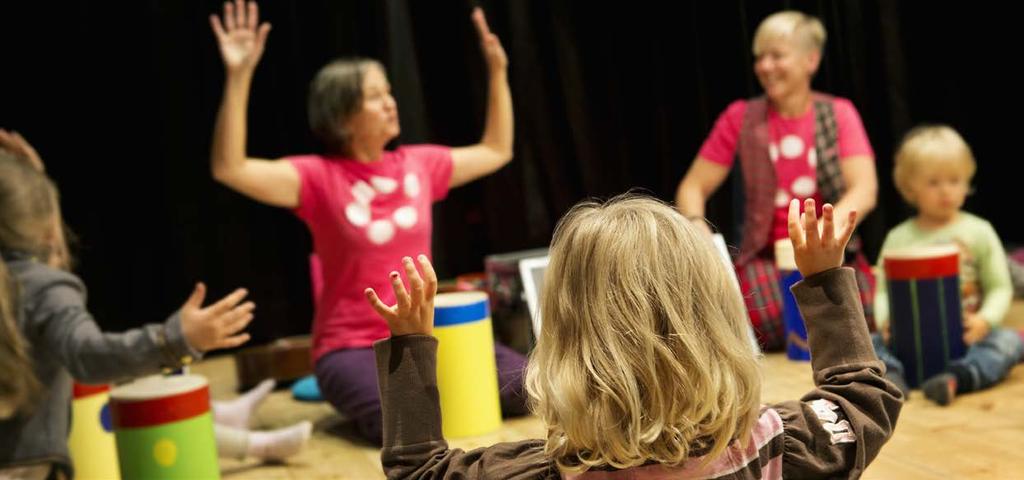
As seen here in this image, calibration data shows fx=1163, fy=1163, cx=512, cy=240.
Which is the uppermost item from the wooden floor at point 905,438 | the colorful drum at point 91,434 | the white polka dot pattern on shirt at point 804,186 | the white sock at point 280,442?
the white polka dot pattern on shirt at point 804,186

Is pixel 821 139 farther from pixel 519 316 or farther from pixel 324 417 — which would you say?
pixel 324 417

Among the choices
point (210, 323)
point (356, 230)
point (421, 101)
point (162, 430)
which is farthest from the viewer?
point (421, 101)

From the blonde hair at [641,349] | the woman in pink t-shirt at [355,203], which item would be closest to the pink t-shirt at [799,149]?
the woman in pink t-shirt at [355,203]

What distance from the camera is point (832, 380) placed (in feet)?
4.58

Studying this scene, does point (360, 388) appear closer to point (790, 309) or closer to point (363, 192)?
point (363, 192)

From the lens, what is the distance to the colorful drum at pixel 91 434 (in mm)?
2773

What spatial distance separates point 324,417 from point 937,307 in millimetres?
1715

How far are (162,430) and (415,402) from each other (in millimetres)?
1294

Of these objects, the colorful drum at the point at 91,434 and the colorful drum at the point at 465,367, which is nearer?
the colorful drum at the point at 91,434

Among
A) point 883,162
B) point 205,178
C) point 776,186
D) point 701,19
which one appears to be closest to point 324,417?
point 205,178

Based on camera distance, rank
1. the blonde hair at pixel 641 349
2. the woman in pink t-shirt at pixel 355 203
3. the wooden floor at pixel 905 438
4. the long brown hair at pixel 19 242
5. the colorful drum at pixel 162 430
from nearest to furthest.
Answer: the blonde hair at pixel 641 349 < the long brown hair at pixel 19 242 < the wooden floor at pixel 905 438 < the colorful drum at pixel 162 430 < the woman in pink t-shirt at pixel 355 203

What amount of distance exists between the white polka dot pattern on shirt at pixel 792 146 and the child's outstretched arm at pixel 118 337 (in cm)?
199

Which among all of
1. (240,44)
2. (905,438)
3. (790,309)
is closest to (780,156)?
(790,309)

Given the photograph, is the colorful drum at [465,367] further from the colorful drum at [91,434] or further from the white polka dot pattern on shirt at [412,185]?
the colorful drum at [91,434]
